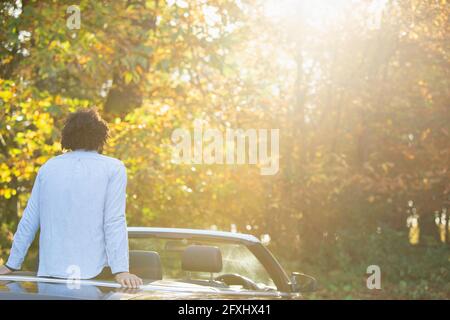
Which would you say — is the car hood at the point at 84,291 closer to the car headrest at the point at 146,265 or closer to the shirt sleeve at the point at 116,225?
the shirt sleeve at the point at 116,225

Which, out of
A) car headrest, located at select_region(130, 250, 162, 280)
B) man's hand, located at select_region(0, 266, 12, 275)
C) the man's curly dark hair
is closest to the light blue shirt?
the man's curly dark hair

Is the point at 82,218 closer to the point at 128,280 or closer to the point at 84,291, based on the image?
the point at 128,280

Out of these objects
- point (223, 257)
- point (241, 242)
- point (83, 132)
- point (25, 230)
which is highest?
point (83, 132)

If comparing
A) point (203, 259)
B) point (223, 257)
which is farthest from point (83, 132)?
point (223, 257)

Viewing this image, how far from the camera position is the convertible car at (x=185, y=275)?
13.4ft

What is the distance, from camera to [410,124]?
22.9 meters

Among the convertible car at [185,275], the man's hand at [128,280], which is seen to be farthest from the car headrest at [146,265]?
the man's hand at [128,280]

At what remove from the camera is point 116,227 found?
15.1 ft

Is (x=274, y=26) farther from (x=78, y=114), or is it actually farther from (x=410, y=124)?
(x=78, y=114)

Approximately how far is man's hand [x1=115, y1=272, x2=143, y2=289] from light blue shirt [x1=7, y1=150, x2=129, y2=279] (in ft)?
0.31

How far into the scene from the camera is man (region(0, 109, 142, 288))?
15.0ft

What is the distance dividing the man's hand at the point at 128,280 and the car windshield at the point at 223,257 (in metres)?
1.59

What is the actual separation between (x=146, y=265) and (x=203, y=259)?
20.7 inches

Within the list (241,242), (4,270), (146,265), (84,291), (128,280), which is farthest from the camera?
(241,242)
